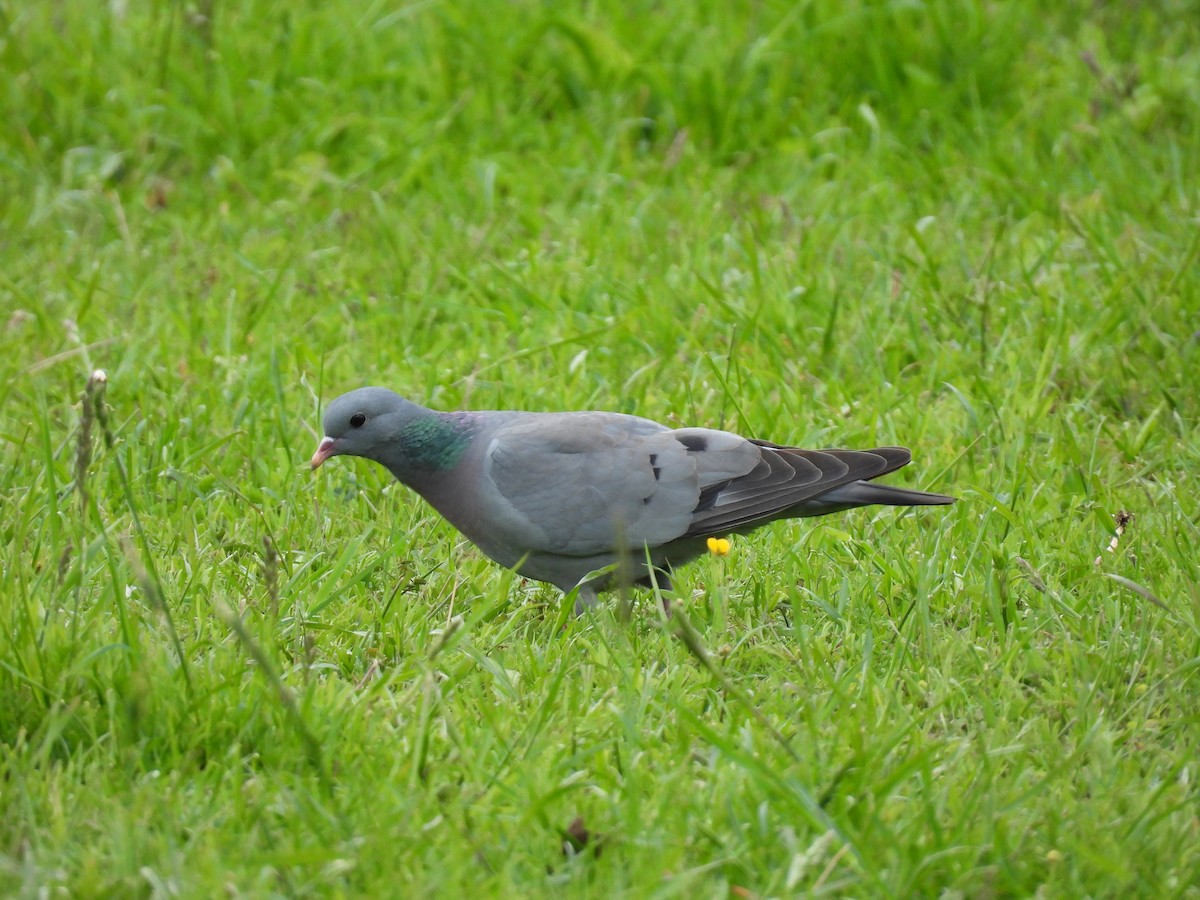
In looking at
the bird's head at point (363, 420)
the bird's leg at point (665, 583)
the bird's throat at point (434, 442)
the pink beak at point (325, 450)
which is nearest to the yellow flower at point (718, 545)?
the bird's leg at point (665, 583)

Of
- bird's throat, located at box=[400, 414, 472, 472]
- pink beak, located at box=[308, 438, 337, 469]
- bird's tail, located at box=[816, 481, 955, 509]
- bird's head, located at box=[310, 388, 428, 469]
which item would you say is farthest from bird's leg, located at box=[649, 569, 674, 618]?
pink beak, located at box=[308, 438, 337, 469]

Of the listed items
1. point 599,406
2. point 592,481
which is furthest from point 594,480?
point 599,406

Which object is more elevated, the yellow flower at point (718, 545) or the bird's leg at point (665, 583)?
the yellow flower at point (718, 545)

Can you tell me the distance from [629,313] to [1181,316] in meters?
1.93

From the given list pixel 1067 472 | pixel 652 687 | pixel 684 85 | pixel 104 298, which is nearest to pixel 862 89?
pixel 684 85

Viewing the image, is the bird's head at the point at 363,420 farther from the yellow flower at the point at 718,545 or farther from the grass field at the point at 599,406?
the yellow flower at the point at 718,545

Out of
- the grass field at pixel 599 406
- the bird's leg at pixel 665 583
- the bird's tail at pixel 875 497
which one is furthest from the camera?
the bird's leg at pixel 665 583

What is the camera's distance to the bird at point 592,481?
3.75 meters

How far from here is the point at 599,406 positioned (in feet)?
15.8

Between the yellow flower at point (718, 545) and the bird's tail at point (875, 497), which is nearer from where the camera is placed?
the bird's tail at point (875, 497)

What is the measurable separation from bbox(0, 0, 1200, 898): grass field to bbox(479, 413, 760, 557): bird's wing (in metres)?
0.22

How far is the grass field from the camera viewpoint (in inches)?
107

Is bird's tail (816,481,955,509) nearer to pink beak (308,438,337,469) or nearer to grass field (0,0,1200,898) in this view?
grass field (0,0,1200,898)

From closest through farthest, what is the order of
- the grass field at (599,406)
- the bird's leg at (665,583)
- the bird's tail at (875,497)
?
1. the grass field at (599,406)
2. the bird's tail at (875,497)
3. the bird's leg at (665,583)
